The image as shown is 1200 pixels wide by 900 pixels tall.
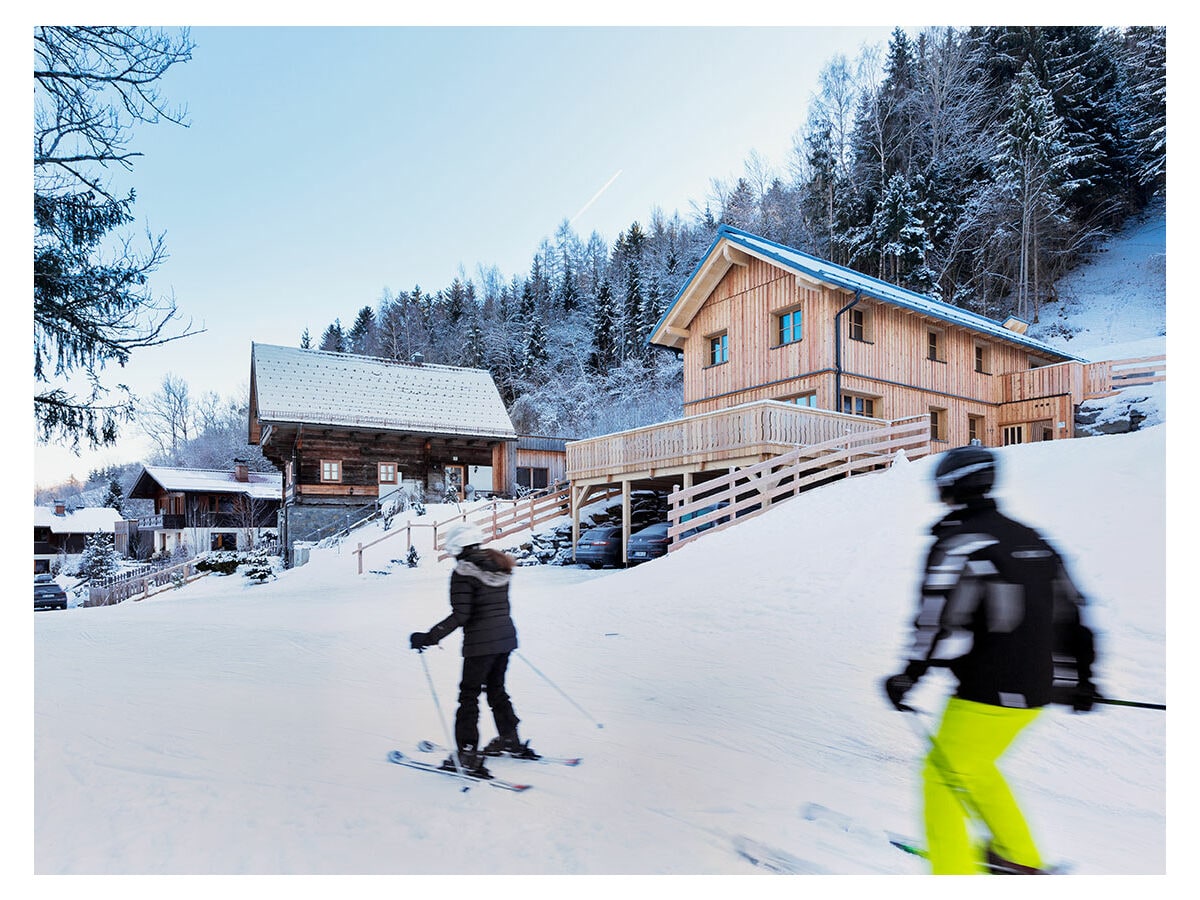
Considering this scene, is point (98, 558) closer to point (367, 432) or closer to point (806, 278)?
point (367, 432)

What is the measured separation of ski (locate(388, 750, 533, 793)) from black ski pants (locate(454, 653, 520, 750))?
0.34 ft

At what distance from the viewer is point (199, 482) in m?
4.95

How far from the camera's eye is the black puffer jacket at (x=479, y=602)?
2.44 m

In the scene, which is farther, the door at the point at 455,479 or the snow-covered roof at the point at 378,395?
the door at the point at 455,479

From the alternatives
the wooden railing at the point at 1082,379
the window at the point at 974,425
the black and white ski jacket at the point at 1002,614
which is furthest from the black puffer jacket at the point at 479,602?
the window at the point at 974,425

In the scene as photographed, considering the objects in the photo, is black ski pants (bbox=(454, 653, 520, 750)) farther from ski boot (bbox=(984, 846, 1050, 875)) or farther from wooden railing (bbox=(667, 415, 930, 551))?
wooden railing (bbox=(667, 415, 930, 551))

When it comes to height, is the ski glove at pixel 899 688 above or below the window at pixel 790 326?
below

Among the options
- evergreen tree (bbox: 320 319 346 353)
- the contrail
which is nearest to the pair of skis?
evergreen tree (bbox: 320 319 346 353)

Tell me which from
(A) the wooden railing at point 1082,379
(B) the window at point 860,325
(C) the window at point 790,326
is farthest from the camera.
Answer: (C) the window at point 790,326

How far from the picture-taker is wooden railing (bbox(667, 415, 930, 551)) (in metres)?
6.66

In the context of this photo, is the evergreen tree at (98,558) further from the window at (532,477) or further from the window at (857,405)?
the window at (857,405)

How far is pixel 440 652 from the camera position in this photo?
3801mm

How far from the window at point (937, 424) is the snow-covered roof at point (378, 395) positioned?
20.9 ft
